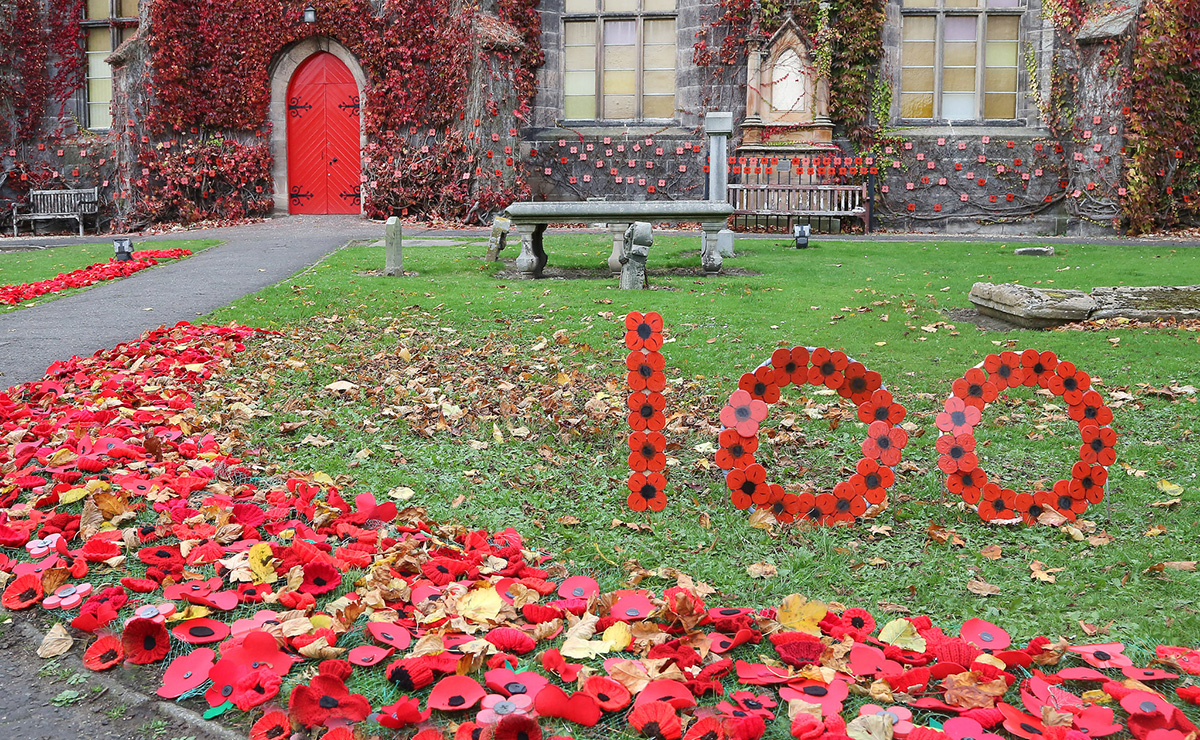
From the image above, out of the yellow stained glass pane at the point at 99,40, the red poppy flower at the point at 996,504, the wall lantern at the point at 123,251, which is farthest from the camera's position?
the yellow stained glass pane at the point at 99,40

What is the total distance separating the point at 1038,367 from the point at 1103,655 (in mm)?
1501

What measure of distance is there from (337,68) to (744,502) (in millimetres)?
17198

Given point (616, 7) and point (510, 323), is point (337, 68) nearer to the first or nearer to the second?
point (616, 7)

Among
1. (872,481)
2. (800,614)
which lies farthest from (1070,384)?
(800,614)

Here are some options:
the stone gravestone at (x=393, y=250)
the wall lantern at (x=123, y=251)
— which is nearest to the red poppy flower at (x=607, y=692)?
the stone gravestone at (x=393, y=250)

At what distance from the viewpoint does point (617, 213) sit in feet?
32.4

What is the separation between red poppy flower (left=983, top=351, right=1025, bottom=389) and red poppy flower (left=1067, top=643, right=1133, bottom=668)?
137cm

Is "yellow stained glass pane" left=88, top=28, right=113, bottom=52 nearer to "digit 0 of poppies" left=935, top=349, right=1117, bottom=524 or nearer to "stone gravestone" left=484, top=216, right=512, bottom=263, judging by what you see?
"stone gravestone" left=484, top=216, right=512, bottom=263

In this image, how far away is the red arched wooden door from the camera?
18578 millimetres

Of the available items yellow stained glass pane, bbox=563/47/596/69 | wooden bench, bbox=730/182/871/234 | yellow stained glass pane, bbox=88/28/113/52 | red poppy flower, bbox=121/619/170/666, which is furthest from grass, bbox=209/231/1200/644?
yellow stained glass pane, bbox=88/28/113/52

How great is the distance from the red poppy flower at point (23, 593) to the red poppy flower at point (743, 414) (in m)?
2.32

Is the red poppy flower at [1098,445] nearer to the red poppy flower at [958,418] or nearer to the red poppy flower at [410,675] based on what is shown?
the red poppy flower at [958,418]

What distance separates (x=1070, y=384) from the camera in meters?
3.68

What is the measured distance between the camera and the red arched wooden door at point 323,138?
18578mm
